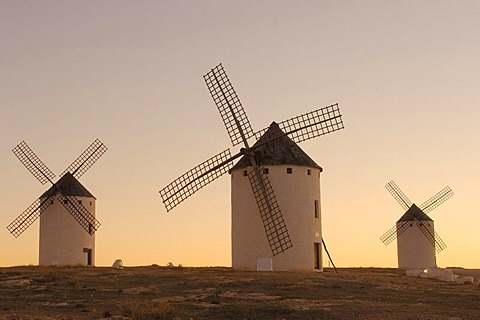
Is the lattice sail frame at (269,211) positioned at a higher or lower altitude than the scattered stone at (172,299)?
higher

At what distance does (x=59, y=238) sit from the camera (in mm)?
56969

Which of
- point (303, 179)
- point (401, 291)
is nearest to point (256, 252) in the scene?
point (303, 179)

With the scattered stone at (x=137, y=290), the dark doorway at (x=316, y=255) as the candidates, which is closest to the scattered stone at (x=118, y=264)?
the dark doorway at (x=316, y=255)

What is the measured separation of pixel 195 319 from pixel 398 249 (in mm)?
47889

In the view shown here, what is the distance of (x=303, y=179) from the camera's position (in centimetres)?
4497

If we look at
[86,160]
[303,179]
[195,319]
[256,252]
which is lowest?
[195,319]

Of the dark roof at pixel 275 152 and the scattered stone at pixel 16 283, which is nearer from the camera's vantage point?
the scattered stone at pixel 16 283

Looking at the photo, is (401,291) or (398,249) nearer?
(401,291)

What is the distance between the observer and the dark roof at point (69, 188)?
57.6 meters

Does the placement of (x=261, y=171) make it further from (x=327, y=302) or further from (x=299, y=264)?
(x=327, y=302)

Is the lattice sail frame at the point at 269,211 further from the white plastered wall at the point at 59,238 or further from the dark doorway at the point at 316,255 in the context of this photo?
the white plastered wall at the point at 59,238

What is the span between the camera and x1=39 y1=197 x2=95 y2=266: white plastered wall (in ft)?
187

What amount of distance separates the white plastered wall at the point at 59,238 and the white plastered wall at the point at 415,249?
2992 centimetres

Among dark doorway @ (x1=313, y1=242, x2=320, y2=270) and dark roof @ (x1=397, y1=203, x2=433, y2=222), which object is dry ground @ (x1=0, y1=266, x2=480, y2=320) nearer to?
dark doorway @ (x1=313, y1=242, x2=320, y2=270)
